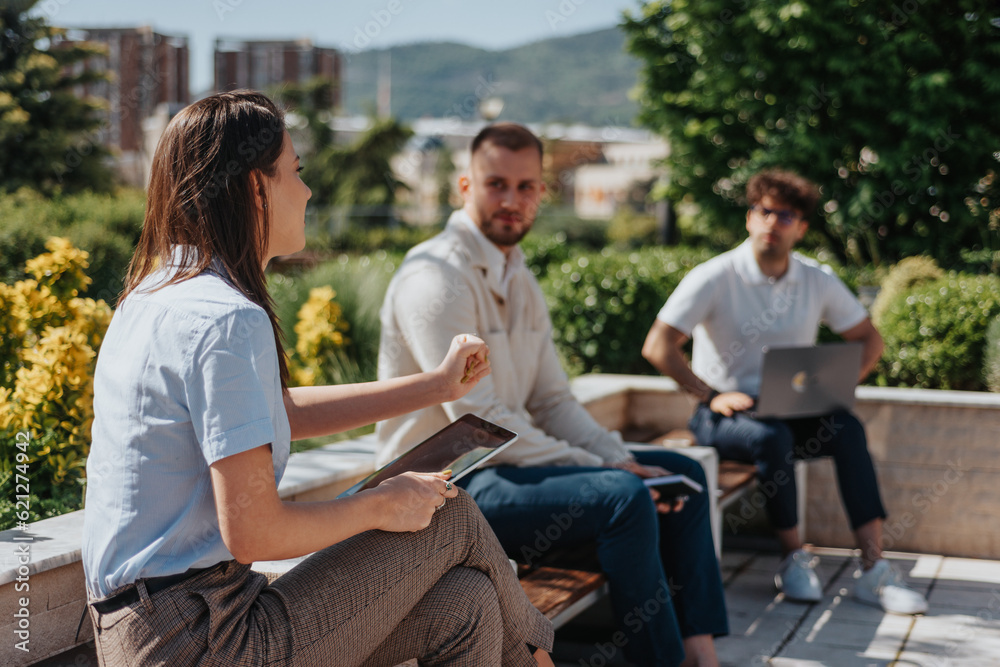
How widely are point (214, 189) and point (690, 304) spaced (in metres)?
3.00

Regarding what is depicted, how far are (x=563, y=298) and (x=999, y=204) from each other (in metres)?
5.22

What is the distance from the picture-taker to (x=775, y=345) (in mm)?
4508

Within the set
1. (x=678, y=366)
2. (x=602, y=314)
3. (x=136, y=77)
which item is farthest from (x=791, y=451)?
(x=136, y=77)

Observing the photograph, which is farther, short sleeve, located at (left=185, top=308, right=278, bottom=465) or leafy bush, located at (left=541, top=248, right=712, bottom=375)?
leafy bush, located at (left=541, top=248, right=712, bottom=375)

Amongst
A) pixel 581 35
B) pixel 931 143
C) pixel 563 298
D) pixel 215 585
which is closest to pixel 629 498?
pixel 215 585

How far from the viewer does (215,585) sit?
1.72 meters

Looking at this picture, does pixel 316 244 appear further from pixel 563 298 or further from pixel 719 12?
pixel 563 298

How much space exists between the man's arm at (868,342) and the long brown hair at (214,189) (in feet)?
11.9

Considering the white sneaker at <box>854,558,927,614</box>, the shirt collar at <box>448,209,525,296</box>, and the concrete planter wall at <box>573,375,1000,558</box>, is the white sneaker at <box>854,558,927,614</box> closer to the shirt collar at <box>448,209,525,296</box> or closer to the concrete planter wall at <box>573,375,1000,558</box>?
the concrete planter wall at <box>573,375,1000,558</box>

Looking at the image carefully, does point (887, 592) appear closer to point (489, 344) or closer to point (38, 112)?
point (489, 344)

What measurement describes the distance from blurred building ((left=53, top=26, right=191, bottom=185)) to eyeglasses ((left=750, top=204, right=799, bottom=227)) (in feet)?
132

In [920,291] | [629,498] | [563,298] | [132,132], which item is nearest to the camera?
[629,498]

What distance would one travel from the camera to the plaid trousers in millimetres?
1672

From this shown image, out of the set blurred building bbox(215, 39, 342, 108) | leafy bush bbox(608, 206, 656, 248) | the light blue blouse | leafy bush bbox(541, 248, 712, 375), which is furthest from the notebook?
blurred building bbox(215, 39, 342, 108)
